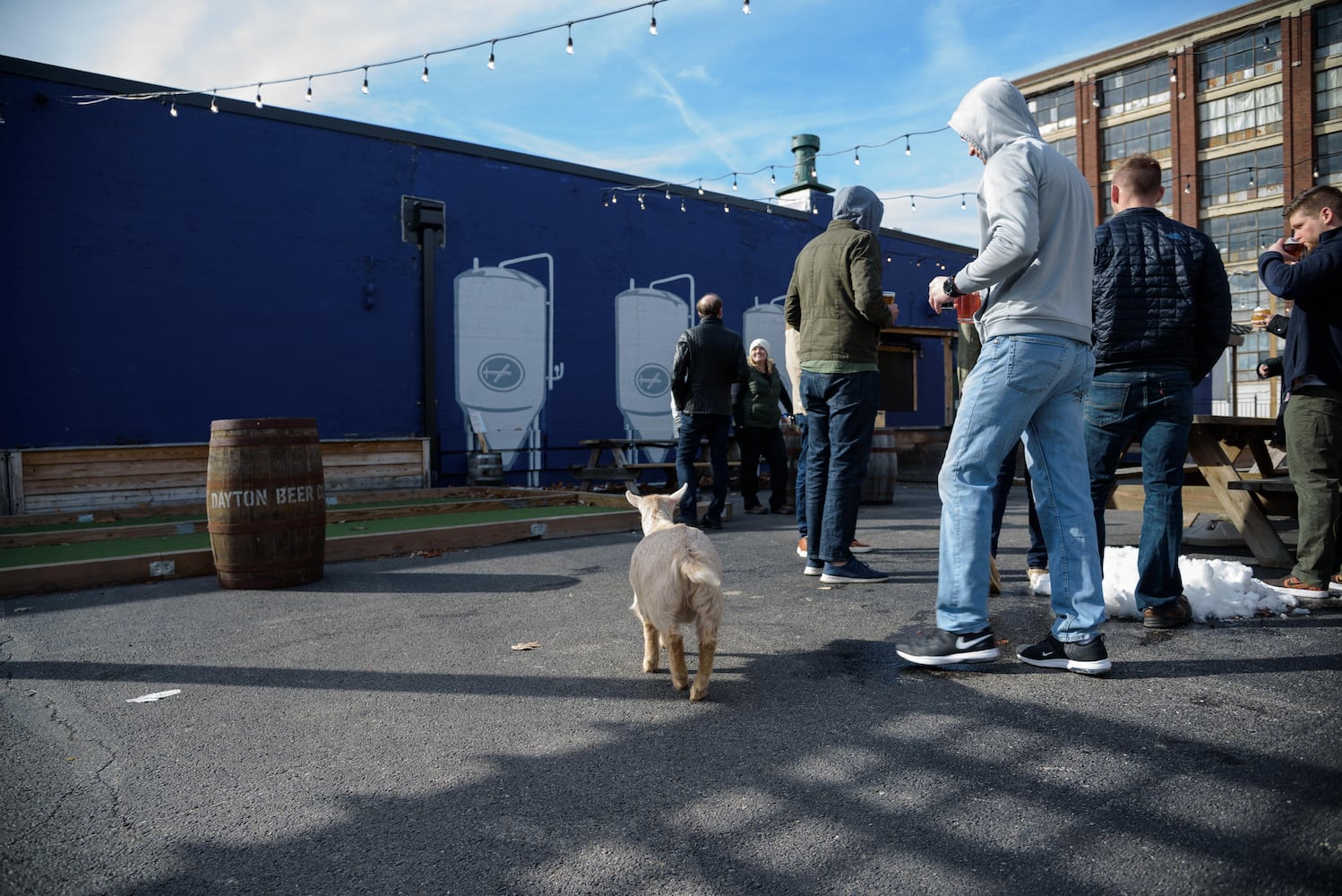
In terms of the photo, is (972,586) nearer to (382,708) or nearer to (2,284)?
(382,708)

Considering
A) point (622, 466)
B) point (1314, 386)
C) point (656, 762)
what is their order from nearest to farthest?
point (656, 762) < point (1314, 386) < point (622, 466)

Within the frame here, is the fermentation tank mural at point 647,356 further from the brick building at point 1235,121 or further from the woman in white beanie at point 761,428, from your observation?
the brick building at point 1235,121

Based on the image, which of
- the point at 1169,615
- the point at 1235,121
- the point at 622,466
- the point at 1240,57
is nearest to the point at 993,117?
the point at 1169,615

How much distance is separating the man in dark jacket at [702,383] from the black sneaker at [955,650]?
3886 mm

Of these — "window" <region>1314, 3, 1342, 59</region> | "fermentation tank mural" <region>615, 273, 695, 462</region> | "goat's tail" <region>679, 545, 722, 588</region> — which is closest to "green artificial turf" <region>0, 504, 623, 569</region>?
"goat's tail" <region>679, 545, 722, 588</region>

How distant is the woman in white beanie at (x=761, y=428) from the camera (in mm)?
8086

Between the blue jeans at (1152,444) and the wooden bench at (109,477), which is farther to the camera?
the wooden bench at (109,477)

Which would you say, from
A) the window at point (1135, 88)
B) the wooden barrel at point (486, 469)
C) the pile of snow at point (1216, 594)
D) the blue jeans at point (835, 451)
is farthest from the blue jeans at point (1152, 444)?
the window at point (1135, 88)

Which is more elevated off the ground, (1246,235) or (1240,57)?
(1240,57)

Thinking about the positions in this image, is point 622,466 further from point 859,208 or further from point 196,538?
point 859,208

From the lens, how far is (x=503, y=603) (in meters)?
4.27

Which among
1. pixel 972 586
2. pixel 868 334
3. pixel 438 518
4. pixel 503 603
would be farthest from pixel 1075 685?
pixel 438 518

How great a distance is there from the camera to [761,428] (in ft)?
27.0

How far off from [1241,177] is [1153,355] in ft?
125
